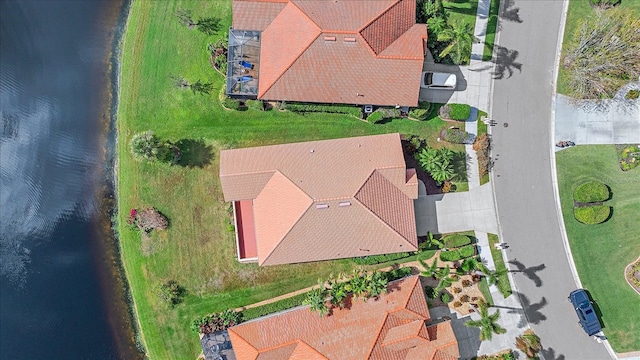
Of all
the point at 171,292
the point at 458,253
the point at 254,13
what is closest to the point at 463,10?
the point at 254,13

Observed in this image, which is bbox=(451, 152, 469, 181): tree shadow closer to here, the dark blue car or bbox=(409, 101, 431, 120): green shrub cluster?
bbox=(409, 101, 431, 120): green shrub cluster

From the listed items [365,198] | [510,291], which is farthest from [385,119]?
[510,291]

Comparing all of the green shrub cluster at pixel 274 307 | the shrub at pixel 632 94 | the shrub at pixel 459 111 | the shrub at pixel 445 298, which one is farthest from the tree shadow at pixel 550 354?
the shrub at pixel 632 94

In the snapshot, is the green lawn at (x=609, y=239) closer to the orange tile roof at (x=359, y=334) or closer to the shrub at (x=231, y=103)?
the orange tile roof at (x=359, y=334)

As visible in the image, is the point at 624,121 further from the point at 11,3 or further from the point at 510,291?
the point at 11,3

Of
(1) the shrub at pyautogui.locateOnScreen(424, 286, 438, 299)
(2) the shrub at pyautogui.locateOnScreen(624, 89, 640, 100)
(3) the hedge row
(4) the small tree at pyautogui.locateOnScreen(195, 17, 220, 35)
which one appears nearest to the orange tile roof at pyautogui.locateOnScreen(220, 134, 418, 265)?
(3) the hedge row

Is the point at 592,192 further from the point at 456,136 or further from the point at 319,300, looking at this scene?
the point at 319,300
